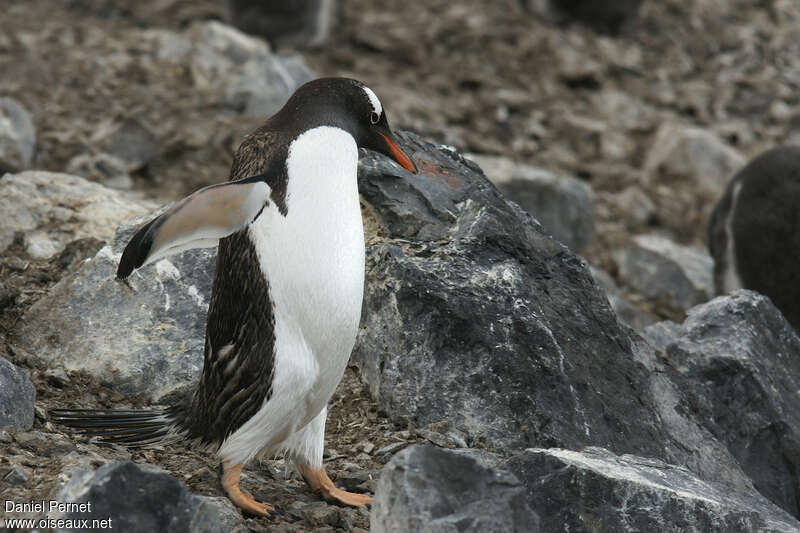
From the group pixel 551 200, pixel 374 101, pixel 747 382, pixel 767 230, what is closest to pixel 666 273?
pixel 551 200

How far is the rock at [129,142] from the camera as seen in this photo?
5.82 metres

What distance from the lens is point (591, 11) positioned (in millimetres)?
8742

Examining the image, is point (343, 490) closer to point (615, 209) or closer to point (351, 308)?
point (351, 308)

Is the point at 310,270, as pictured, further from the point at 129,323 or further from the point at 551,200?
the point at 551,200

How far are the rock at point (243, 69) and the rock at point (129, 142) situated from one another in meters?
0.76

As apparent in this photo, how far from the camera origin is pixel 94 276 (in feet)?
11.7

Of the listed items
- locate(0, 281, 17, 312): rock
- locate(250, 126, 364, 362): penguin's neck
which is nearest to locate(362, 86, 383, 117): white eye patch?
locate(250, 126, 364, 362): penguin's neck

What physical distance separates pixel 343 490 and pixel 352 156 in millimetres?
887

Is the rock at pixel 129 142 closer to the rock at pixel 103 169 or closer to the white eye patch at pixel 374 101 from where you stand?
the rock at pixel 103 169

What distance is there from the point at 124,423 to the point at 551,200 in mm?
3407

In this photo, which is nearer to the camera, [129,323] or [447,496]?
[447,496]

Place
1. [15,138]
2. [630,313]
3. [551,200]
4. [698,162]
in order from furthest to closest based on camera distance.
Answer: [698,162]
[551,200]
[15,138]
[630,313]

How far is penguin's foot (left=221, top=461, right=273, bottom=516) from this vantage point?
2.71m

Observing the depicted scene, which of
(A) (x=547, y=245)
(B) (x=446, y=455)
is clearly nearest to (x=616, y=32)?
(A) (x=547, y=245)
